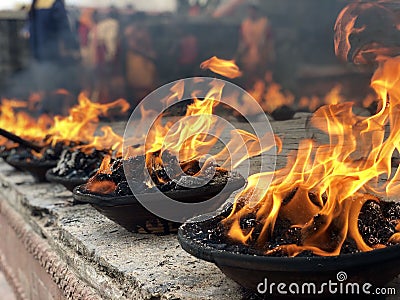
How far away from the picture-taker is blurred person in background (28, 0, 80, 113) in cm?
1026

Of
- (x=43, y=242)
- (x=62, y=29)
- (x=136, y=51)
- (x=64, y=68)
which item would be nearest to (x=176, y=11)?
(x=136, y=51)

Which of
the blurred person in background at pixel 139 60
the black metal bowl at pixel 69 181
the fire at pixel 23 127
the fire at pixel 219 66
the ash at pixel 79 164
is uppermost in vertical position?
the fire at pixel 219 66

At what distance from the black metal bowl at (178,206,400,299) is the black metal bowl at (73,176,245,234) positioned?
2.46ft

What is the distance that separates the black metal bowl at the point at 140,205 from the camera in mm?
2805

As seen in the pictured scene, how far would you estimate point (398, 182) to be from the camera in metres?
2.99

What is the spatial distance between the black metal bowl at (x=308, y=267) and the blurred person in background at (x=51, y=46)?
7789mm

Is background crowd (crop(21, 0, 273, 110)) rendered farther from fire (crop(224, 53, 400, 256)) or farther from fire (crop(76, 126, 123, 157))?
fire (crop(224, 53, 400, 256))

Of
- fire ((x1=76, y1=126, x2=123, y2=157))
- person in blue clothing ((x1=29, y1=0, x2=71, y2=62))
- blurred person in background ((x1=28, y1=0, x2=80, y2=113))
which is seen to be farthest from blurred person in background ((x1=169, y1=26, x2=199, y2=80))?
fire ((x1=76, y1=126, x2=123, y2=157))

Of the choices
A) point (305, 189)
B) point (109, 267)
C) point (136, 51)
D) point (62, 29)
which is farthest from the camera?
point (136, 51)

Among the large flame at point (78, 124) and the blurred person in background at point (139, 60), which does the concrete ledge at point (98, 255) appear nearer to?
the large flame at point (78, 124)

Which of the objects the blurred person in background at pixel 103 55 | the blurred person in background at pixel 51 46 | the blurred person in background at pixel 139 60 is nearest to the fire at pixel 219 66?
the blurred person in background at pixel 51 46

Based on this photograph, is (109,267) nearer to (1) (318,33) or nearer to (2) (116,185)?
(2) (116,185)

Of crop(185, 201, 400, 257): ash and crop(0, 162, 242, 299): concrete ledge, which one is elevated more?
crop(185, 201, 400, 257): ash

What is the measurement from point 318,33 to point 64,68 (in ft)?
17.6
